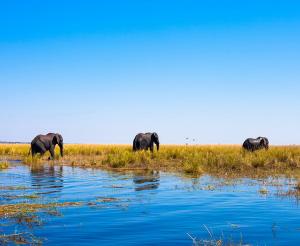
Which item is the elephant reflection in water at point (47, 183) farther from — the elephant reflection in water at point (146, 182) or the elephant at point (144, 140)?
the elephant at point (144, 140)

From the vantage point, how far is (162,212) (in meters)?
9.25

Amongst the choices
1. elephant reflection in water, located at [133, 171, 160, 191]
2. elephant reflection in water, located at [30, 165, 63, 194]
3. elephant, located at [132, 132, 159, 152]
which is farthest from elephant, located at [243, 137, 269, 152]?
elephant reflection in water, located at [30, 165, 63, 194]

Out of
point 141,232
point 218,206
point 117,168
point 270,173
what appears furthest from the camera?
point 117,168

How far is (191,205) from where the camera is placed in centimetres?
1016

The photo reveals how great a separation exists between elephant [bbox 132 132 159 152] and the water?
15661 mm

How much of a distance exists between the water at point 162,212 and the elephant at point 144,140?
1566 centimetres

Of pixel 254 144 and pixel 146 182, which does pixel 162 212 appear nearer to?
pixel 146 182

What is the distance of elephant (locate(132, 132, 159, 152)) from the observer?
30.6m

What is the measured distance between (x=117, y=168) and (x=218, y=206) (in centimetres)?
1120

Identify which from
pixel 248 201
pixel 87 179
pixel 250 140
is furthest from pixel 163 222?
pixel 250 140

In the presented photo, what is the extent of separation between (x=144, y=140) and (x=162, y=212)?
21.7 m

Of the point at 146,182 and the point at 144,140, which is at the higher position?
the point at 144,140

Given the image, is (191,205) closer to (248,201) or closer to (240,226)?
(248,201)

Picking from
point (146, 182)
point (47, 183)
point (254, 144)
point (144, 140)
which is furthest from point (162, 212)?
point (254, 144)
